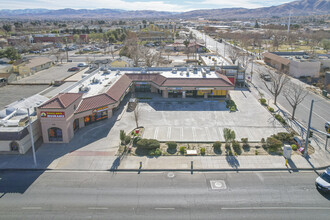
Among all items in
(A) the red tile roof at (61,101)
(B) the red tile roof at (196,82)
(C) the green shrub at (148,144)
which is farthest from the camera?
(B) the red tile roof at (196,82)

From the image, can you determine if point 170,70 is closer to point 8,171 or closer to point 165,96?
point 165,96

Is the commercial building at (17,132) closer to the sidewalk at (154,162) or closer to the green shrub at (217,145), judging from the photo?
the sidewalk at (154,162)

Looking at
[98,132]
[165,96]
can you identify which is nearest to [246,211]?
[98,132]

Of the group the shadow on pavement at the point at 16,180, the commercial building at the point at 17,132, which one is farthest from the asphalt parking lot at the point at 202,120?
the shadow on pavement at the point at 16,180

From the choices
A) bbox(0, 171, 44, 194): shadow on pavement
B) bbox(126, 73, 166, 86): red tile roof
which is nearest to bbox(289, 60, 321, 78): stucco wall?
bbox(126, 73, 166, 86): red tile roof

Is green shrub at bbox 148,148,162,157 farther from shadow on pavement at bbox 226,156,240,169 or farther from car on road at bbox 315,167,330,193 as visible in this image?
car on road at bbox 315,167,330,193

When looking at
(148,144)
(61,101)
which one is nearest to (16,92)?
(61,101)

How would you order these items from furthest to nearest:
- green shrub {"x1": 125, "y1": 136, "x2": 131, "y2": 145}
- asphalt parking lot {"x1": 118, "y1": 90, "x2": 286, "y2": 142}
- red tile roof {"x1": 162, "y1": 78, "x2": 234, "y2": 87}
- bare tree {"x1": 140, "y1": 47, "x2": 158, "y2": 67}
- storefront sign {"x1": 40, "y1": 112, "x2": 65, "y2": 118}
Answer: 1. bare tree {"x1": 140, "y1": 47, "x2": 158, "y2": 67}
2. red tile roof {"x1": 162, "y1": 78, "x2": 234, "y2": 87}
3. asphalt parking lot {"x1": 118, "y1": 90, "x2": 286, "y2": 142}
4. green shrub {"x1": 125, "y1": 136, "x2": 131, "y2": 145}
5. storefront sign {"x1": 40, "y1": 112, "x2": 65, "y2": 118}
